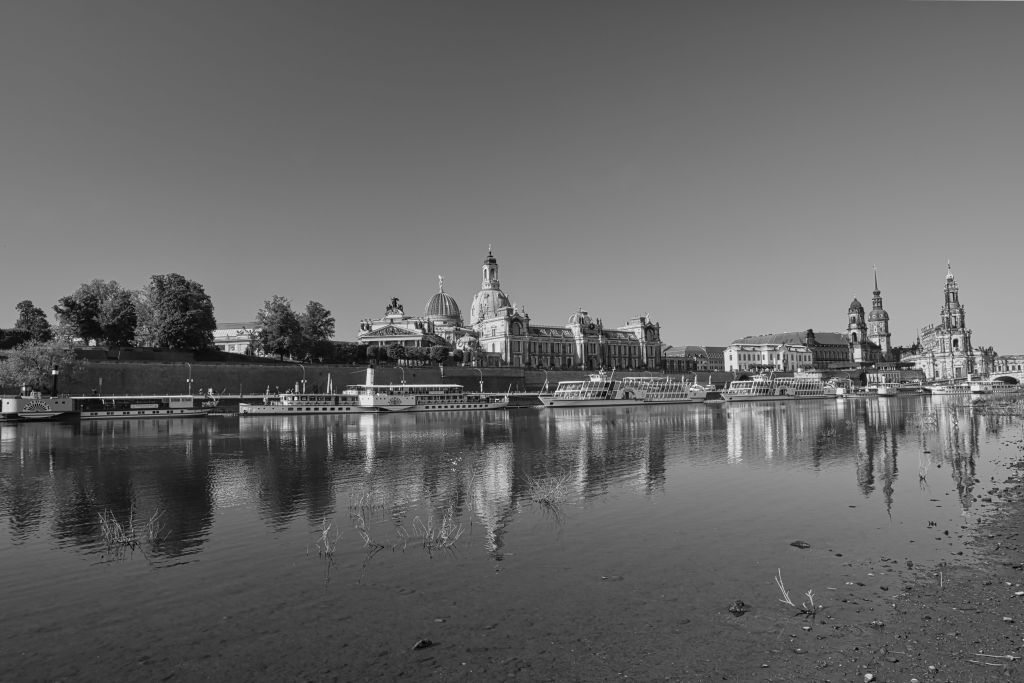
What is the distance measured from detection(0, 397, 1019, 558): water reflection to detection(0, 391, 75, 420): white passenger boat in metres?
5.14

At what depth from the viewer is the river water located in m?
9.80

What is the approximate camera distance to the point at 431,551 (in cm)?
1481

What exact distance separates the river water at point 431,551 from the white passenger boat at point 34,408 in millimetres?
29224

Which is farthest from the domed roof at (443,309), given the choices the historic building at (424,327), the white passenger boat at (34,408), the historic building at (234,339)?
the white passenger boat at (34,408)

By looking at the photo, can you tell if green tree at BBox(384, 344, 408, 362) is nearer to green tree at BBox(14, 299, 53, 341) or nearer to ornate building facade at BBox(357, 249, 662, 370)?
ornate building facade at BBox(357, 249, 662, 370)

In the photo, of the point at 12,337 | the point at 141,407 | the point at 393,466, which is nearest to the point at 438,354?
the point at 12,337

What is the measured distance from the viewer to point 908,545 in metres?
14.6

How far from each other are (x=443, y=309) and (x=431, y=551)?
173m

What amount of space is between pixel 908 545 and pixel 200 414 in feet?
216

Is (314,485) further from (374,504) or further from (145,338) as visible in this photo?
(145,338)

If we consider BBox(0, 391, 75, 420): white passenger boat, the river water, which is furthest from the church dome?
the river water

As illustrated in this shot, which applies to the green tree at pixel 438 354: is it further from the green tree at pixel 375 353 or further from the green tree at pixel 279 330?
the green tree at pixel 279 330

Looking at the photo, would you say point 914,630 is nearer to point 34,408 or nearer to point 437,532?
point 437,532

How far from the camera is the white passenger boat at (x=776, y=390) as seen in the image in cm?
10628
